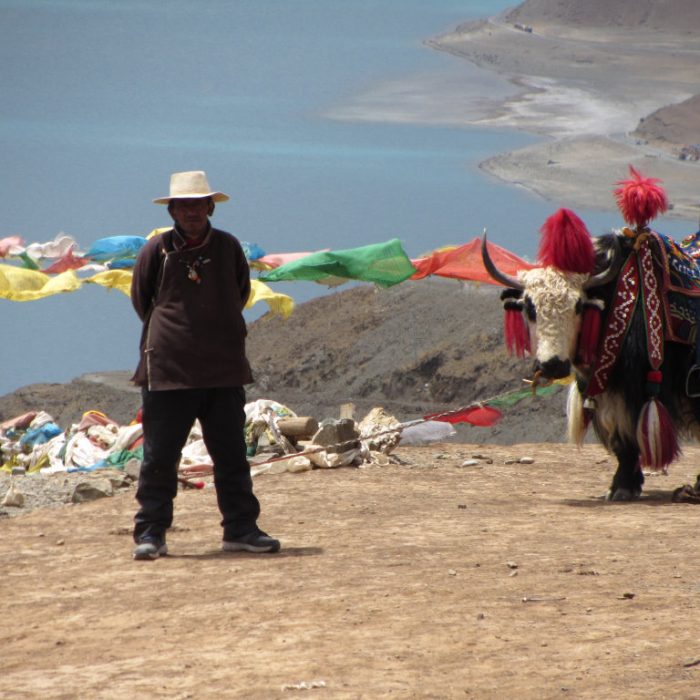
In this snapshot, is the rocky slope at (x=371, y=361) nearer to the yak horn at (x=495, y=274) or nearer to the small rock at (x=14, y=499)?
the yak horn at (x=495, y=274)

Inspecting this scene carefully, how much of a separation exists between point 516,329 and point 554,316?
263 mm

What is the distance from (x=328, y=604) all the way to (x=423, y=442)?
4923mm

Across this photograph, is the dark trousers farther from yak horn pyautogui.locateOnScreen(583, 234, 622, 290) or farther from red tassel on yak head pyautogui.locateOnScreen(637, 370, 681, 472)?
red tassel on yak head pyautogui.locateOnScreen(637, 370, 681, 472)

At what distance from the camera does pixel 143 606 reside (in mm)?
4715

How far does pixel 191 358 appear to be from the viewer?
212 inches

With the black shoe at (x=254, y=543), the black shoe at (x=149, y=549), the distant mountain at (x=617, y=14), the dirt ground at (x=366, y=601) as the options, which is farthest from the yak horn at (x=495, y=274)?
the distant mountain at (x=617, y=14)

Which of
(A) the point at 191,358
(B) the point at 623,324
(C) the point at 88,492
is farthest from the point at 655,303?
(C) the point at 88,492

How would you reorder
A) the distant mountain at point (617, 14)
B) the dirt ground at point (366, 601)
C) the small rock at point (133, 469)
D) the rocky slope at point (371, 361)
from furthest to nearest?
the distant mountain at point (617, 14)
the rocky slope at point (371, 361)
the small rock at point (133, 469)
the dirt ground at point (366, 601)

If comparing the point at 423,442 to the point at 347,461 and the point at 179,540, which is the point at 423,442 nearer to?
the point at 347,461

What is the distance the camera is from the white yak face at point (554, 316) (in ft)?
22.0

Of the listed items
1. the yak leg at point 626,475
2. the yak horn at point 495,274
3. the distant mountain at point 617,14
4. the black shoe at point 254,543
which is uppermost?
the distant mountain at point 617,14

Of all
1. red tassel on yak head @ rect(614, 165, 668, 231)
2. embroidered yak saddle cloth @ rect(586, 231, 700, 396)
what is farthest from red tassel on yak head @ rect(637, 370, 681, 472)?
red tassel on yak head @ rect(614, 165, 668, 231)

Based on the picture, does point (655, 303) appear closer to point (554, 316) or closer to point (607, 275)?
point (607, 275)

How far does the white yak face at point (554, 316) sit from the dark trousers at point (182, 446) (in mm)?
1747
